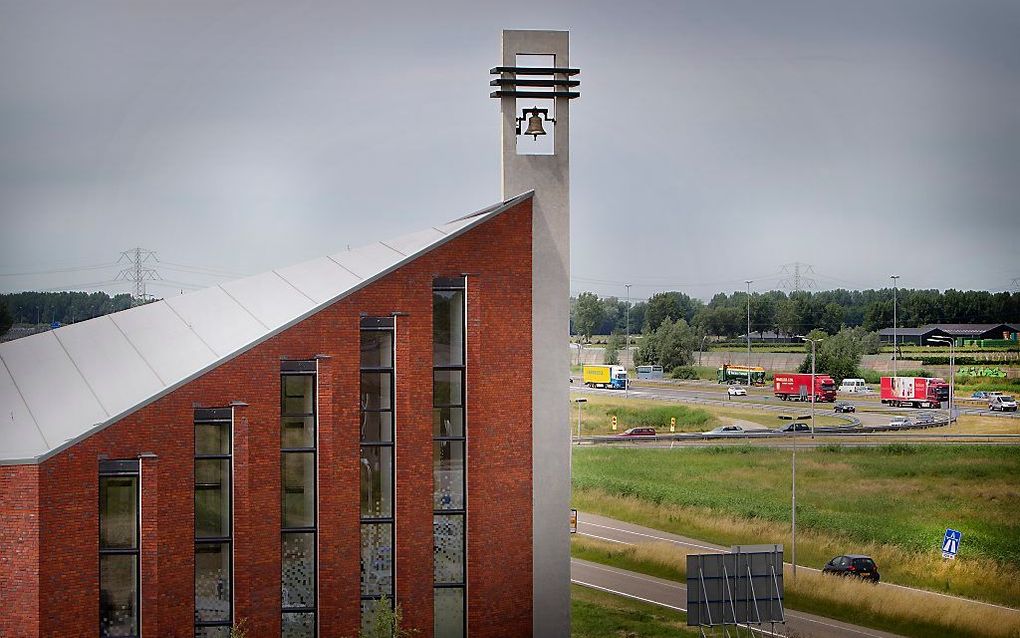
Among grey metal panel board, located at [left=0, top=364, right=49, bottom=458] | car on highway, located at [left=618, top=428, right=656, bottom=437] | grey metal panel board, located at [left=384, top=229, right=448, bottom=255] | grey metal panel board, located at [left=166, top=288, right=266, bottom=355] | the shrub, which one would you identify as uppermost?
grey metal panel board, located at [left=384, top=229, right=448, bottom=255]

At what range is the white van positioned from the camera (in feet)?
267

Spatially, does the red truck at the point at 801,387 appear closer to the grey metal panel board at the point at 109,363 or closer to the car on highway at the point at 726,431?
the car on highway at the point at 726,431

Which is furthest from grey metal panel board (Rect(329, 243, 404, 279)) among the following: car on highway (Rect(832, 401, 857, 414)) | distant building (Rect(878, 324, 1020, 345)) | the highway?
distant building (Rect(878, 324, 1020, 345))

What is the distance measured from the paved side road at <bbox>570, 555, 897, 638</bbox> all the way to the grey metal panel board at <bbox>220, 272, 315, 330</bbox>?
72.5ft

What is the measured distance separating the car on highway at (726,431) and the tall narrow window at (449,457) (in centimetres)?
5704

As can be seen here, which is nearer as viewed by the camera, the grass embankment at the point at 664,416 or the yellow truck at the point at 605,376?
the grass embankment at the point at 664,416

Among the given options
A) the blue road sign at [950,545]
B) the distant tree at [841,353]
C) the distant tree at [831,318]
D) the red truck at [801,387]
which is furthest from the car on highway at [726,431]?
the blue road sign at [950,545]

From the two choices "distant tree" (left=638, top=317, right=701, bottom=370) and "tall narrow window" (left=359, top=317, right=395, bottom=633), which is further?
"distant tree" (left=638, top=317, right=701, bottom=370)

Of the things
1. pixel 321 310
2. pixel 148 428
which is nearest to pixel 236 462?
pixel 148 428

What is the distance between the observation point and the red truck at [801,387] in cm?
8131

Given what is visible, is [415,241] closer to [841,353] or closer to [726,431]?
[726,431]

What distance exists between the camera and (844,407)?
7912cm

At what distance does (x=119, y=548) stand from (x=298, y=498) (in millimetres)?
3256

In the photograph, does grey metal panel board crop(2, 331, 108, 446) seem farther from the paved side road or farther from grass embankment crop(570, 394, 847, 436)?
grass embankment crop(570, 394, 847, 436)
